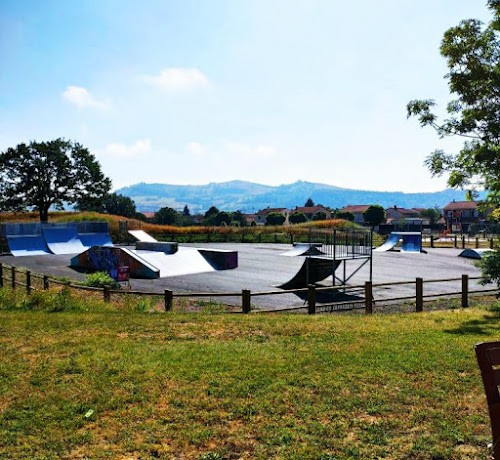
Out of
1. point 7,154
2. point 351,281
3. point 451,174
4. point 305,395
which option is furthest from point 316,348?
point 7,154

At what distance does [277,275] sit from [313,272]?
3.95m

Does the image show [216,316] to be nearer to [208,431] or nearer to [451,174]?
[208,431]

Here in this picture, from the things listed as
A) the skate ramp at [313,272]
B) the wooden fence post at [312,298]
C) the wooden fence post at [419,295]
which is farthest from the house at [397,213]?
the wooden fence post at [312,298]

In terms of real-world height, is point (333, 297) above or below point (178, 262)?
below

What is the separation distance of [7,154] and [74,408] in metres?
61.0

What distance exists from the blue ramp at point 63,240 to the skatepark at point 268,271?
187 cm

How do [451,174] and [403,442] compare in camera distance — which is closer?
[403,442]

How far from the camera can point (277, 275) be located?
22.7 metres

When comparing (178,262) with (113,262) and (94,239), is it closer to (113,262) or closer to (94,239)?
(113,262)

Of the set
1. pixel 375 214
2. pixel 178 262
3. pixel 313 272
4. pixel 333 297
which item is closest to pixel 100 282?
pixel 178 262

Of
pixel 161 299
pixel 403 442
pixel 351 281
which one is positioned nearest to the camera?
pixel 403 442

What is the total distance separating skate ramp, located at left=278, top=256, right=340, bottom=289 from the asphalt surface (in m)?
0.83

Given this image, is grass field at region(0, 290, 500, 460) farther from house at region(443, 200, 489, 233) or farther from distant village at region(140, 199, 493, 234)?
house at region(443, 200, 489, 233)

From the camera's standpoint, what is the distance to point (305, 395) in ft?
18.5
